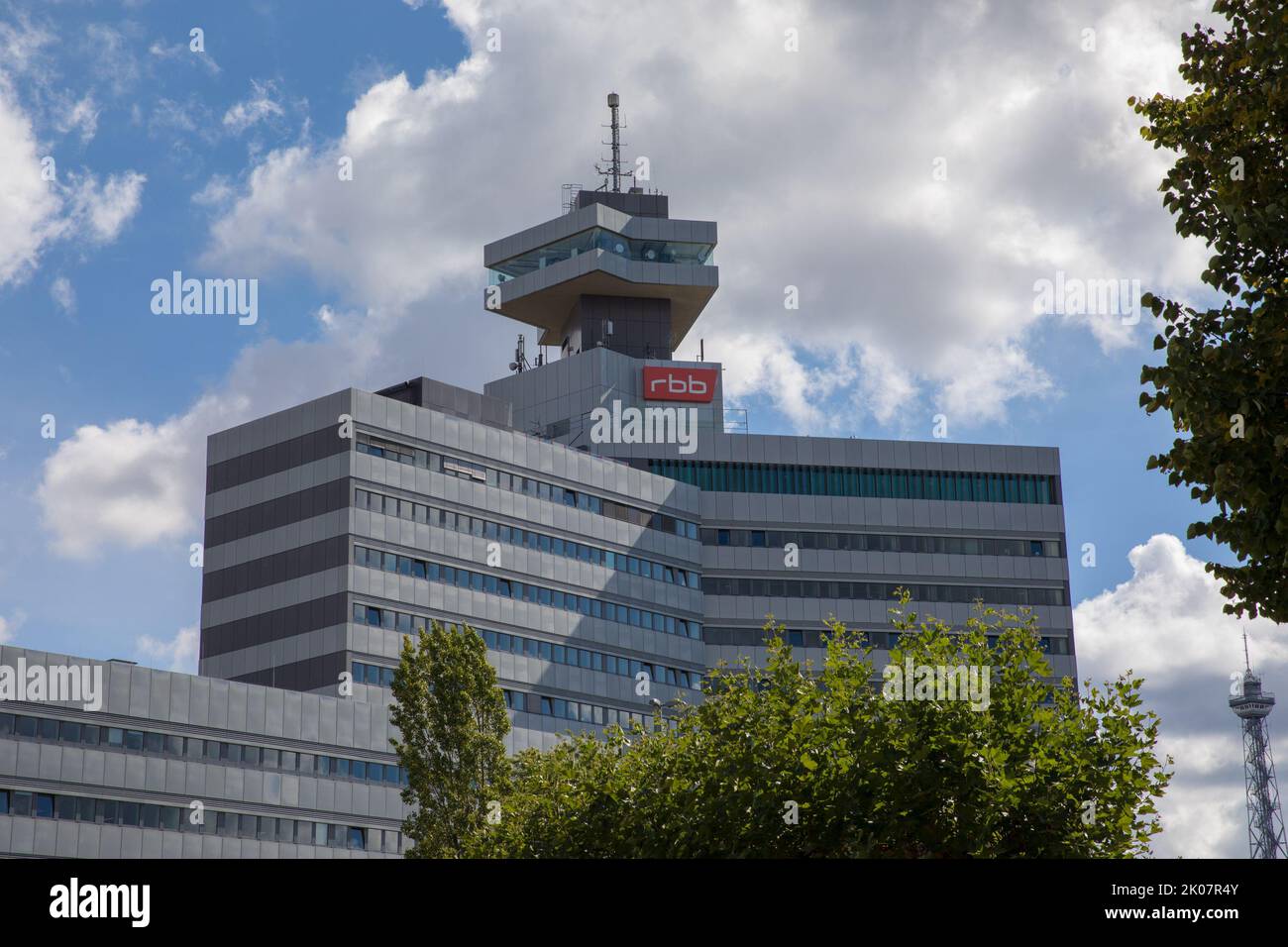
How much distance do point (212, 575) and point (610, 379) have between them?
3646 centimetres

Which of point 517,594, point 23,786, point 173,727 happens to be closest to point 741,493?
point 517,594

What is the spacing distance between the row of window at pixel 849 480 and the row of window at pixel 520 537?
27.0 ft

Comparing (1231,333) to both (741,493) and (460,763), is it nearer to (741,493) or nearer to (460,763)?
(460,763)

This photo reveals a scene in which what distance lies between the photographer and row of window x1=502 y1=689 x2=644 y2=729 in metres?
101

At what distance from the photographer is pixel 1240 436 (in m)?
19.4

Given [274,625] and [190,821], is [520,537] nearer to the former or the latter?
[274,625]

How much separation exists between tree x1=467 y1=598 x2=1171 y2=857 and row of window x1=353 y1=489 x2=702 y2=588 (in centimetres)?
6469

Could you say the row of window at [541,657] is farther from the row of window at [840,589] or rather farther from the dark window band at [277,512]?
the row of window at [840,589]

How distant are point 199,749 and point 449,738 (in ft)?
110

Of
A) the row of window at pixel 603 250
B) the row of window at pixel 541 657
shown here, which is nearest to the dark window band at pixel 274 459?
the row of window at pixel 541 657

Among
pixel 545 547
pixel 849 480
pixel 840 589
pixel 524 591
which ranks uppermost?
A: pixel 849 480

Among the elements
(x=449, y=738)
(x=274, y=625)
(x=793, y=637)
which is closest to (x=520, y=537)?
(x=274, y=625)

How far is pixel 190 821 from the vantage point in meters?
80.2

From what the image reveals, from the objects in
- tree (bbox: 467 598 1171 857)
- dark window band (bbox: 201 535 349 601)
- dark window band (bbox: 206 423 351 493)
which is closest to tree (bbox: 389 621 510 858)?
tree (bbox: 467 598 1171 857)
